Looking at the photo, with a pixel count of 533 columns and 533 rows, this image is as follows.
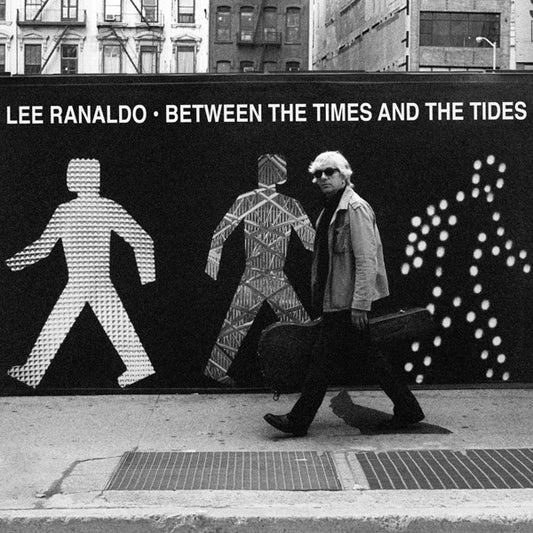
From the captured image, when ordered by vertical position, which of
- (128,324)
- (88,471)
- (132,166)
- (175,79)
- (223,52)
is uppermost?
(223,52)

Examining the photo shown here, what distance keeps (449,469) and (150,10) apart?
58925 mm

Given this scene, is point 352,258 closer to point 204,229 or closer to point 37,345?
point 204,229

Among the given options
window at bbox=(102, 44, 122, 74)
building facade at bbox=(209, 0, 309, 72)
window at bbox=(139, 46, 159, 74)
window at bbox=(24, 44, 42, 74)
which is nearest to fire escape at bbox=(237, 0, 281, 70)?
building facade at bbox=(209, 0, 309, 72)

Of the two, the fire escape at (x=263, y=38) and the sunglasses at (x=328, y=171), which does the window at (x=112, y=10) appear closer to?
the fire escape at (x=263, y=38)

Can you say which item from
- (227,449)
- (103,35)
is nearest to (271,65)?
(103,35)

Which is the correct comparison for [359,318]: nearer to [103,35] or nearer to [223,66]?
[103,35]

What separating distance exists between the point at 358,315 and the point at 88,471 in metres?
1.87

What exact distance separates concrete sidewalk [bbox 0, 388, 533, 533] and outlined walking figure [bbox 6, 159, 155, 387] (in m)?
0.27

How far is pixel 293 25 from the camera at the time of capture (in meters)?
65.9

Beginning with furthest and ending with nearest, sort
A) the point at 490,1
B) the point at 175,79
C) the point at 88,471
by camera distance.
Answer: the point at 490,1 → the point at 175,79 → the point at 88,471

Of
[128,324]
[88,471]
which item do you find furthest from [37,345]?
[88,471]

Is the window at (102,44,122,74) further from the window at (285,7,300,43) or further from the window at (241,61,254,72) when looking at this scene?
the window at (285,7,300,43)

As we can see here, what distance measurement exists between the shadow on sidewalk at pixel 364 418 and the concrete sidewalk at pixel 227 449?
21mm

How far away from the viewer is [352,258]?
6328 millimetres
